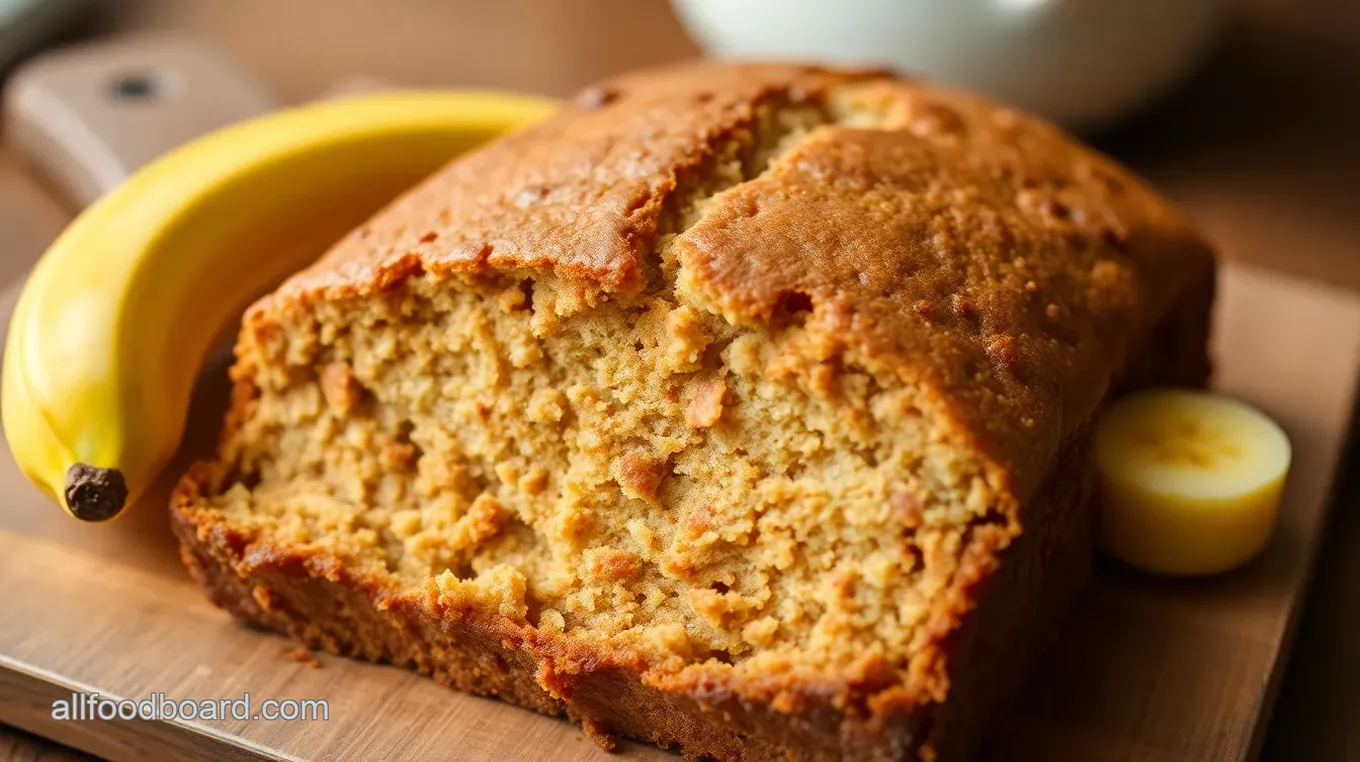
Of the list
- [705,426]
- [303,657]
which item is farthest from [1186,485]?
[303,657]

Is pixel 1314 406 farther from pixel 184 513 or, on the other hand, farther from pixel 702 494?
pixel 184 513

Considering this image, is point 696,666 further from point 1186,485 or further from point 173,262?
point 173,262

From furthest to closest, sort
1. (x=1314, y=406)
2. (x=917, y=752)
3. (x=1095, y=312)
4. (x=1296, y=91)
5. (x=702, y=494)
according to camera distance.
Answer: (x=1296, y=91) → (x=1314, y=406) → (x=1095, y=312) → (x=702, y=494) → (x=917, y=752)

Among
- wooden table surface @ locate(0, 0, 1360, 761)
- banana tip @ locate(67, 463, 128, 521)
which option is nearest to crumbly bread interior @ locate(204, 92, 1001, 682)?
banana tip @ locate(67, 463, 128, 521)

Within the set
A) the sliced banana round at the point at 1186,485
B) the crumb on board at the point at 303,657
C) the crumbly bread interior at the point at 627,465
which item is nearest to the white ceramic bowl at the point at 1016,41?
the crumbly bread interior at the point at 627,465

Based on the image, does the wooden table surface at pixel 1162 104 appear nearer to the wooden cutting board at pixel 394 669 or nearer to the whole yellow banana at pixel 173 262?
the whole yellow banana at pixel 173 262

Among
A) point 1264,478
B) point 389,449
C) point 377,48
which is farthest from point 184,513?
point 377,48
